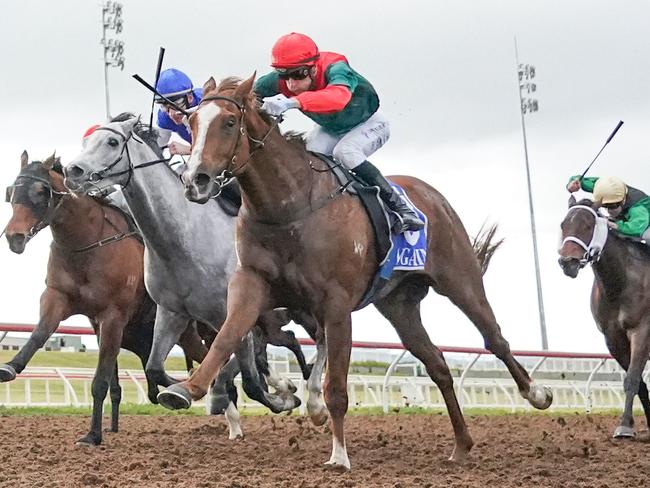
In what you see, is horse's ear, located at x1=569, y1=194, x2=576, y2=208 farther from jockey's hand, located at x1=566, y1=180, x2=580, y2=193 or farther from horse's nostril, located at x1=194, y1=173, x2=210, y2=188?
horse's nostril, located at x1=194, y1=173, x2=210, y2=188

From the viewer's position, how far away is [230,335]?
5020 millimetres

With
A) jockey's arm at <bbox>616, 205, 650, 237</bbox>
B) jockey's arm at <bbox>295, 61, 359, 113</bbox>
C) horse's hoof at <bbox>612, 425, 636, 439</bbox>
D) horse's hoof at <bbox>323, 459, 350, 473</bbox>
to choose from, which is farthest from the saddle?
jockey's arm at <bbox>616, 205, 650, 237</bbox>

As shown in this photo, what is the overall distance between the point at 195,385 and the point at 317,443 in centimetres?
282

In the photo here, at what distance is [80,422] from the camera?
364 inches

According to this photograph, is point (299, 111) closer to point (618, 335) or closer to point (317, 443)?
point (317, 443)

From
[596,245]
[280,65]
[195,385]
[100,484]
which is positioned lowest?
[100,484]

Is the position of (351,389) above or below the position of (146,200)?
below

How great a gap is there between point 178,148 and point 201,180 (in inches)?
78.9

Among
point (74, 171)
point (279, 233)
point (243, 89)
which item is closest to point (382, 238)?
point (279, 233)

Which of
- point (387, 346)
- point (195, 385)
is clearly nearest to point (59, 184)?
point (195, 385)

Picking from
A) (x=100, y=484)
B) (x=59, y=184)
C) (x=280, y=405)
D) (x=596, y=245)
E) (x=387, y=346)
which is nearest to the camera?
(x=100, y=484)

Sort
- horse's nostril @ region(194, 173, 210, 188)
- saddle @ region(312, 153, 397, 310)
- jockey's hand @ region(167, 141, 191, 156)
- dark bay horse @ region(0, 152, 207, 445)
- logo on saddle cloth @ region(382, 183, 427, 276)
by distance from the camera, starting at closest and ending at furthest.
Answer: horse's nostril @ region(194, 173, 210, 188), saddle @ region(312, 153, 397, 310), logo on saddle cloth @ region(382, 183, 427, 276), jockey's hand @ region(167, 141, 191, 156), dark bay horse @ region(0, 152, 207, 445)

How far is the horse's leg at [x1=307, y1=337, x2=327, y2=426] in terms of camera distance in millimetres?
6047

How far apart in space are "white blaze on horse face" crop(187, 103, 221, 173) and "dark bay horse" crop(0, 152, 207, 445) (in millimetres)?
2846
